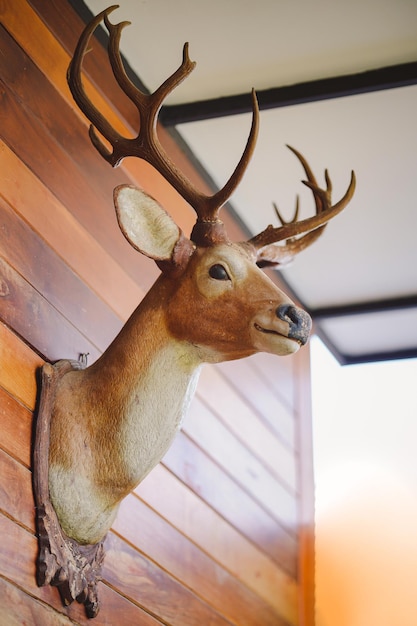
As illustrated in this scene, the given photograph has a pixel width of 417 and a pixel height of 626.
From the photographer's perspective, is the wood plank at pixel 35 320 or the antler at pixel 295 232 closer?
the wood plank at pixel 35 320

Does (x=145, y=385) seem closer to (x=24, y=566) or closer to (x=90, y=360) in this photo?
(x=90, y=360)

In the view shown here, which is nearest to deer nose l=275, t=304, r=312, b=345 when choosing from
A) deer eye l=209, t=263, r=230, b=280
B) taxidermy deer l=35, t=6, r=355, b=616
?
taxidermy deer l=35, t=6, r=355, b=616

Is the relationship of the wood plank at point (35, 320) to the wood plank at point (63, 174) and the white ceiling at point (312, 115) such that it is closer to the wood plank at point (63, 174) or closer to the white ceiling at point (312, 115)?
the wood plank at point (63, 174)

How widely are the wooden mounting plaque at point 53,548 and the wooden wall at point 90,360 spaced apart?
1.0 inches

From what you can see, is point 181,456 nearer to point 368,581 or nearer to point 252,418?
point 252,418

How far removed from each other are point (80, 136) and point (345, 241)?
4.43 ft

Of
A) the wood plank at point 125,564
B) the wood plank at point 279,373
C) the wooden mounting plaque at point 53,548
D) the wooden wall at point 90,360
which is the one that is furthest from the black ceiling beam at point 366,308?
the wooden mounting plaque at point 53,548

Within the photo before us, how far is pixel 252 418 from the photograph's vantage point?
3633mm

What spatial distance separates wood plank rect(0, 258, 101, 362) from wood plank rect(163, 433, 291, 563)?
1.80 feet

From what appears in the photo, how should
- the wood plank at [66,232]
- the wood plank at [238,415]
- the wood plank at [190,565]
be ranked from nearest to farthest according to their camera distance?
the wood plank at [66,232] < the wood plank at [190,565] < the wood plank at [238,415]

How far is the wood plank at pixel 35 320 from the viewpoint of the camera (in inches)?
93.1

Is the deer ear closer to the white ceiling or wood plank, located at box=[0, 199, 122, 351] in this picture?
wood plank, located at box=[0, 199, 122, 351]

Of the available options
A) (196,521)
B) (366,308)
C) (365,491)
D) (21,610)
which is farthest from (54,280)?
(365,491)

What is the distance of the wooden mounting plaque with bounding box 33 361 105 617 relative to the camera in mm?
2250
